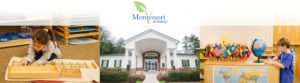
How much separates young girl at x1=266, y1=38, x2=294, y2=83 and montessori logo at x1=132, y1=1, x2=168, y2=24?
2.48 ft

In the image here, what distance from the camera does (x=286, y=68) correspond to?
270 cm

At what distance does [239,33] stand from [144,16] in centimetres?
64

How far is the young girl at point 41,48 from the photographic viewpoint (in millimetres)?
2506

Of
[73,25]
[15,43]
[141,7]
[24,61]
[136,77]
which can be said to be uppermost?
[141,7]

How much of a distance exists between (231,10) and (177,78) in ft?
1.79

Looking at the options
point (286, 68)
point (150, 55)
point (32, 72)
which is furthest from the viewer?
point (286, 68)

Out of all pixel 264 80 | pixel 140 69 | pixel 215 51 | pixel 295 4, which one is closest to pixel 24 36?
pixel 140 69

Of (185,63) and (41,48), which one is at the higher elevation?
(41,48)

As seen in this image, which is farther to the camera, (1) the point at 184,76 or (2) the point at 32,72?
(1) the point at 184,76

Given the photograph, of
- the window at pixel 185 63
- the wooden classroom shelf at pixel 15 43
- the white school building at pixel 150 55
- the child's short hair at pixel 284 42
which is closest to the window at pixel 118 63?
the white school building at pixel 150 55

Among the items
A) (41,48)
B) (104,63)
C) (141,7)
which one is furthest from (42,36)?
(141,7)

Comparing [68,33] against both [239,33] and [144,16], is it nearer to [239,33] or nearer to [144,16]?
[144,16]

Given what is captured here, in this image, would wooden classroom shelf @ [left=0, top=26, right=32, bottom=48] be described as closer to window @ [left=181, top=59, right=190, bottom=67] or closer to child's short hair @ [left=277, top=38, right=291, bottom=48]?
window @ [left=181, top=59, right=190, bottom=67]

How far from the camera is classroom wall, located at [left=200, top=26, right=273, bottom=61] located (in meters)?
2.66
